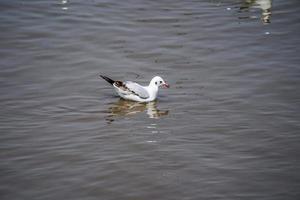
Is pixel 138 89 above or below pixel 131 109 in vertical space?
above

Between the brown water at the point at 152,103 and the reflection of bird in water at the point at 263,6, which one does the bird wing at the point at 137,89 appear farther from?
the reflection of bird in water at the point at 263,6

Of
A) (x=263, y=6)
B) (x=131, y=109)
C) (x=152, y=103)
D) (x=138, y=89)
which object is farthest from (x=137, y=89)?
(x=263, y=6)

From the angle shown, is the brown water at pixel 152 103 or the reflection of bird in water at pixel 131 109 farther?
the reflection of bird in water at pixel 131 109

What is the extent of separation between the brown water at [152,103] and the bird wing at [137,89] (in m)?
0.32

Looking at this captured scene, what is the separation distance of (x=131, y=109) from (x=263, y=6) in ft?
26.5

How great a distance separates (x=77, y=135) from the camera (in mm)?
11594

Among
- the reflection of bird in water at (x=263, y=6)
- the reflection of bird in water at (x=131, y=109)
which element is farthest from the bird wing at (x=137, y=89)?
the reflection of bird in water at (x=263, y=6)

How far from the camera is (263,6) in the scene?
19594 millimetres

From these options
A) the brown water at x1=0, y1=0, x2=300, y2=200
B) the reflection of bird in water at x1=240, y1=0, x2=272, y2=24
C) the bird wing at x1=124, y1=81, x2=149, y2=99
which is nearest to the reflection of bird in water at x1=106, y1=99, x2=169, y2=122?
the brown water at x1=0, y1=0, x2=300, y2=200

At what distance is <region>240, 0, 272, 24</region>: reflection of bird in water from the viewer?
61.5 ft

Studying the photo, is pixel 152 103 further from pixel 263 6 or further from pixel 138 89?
pixel 263 6

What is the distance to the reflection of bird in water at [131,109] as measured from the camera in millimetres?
12977

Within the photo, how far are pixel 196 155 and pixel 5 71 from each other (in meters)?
6.24

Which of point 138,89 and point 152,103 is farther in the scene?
point 152,103
